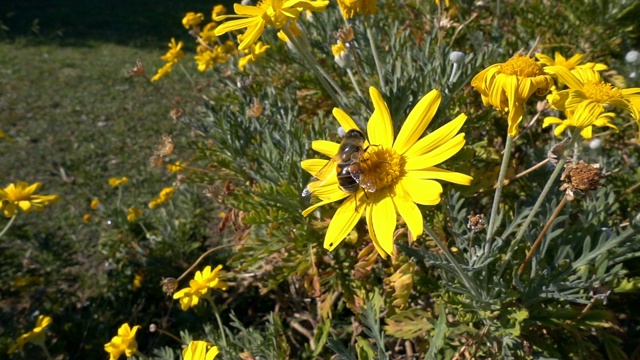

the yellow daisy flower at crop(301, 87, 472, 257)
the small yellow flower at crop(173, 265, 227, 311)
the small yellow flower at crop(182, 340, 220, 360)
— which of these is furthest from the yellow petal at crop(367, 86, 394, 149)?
the small yellow flower at crop(173, 265, 227, 311)

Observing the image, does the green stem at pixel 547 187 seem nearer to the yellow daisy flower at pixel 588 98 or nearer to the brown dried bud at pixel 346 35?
the yellow daisy flower at pixel 588 98

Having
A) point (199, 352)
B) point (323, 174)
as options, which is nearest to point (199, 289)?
point (199, 352)

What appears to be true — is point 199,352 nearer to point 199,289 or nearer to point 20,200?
point 199,289

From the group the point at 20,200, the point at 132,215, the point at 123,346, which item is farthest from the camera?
the point at 132,215

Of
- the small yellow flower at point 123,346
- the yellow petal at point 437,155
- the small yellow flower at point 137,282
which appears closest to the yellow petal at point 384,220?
the yellow petal at point 437,155

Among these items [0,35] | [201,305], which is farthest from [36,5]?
[201,305]

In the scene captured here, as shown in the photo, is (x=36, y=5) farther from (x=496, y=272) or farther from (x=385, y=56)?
(x=496, y=272)
